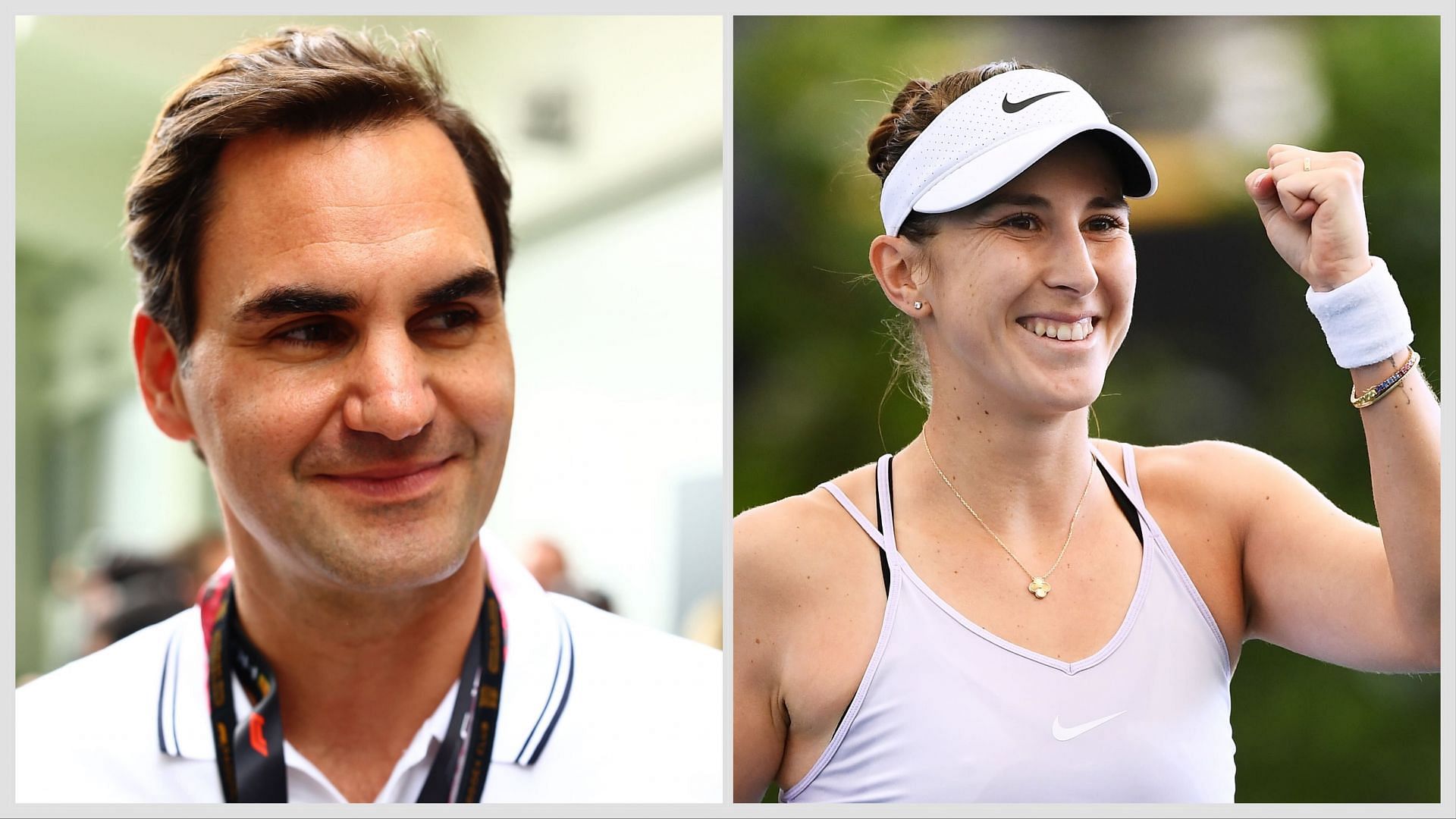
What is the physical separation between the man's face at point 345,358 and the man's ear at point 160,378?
72 mm

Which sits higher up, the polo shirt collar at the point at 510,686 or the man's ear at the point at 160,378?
the man's ear at the point at 160,378

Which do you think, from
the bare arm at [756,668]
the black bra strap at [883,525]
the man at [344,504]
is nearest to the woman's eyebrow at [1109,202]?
the black bra strap at [883,525]

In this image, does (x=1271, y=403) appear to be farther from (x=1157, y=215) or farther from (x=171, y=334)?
(x=171, y=334)

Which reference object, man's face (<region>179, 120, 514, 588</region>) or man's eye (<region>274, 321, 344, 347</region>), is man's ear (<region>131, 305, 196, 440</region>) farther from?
man's eye (<region>274, 321, 344, 347</region>)

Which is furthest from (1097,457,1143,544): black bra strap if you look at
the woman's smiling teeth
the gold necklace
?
the woman's smiling teeth

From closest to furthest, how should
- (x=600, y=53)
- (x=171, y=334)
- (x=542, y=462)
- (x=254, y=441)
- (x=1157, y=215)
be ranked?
(x=254, y=441) < (x=171, y=334) < (x=1157, y=215) < (x=600, y=53) < (x=542, y=462)

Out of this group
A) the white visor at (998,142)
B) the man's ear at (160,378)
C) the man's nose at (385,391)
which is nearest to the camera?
the man's nose at (385,391)

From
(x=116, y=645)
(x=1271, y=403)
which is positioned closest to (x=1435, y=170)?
(x=1271, y=403)

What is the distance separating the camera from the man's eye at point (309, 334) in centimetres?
205

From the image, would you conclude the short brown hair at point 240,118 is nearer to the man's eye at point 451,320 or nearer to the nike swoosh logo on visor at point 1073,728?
the man's eye at point 451,320

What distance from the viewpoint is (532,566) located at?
308cm

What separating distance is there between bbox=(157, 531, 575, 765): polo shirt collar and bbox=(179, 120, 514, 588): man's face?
1.11 ft

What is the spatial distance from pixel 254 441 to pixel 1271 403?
201 cm

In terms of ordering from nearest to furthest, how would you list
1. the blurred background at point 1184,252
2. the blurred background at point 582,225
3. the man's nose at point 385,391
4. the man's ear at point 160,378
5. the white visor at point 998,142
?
the man's nose at point 385,391 → the white visor at point 998,142 → the man's ear at point 160,378 → the blurred background at point 1184,252 → the blurred background at point 582,225
